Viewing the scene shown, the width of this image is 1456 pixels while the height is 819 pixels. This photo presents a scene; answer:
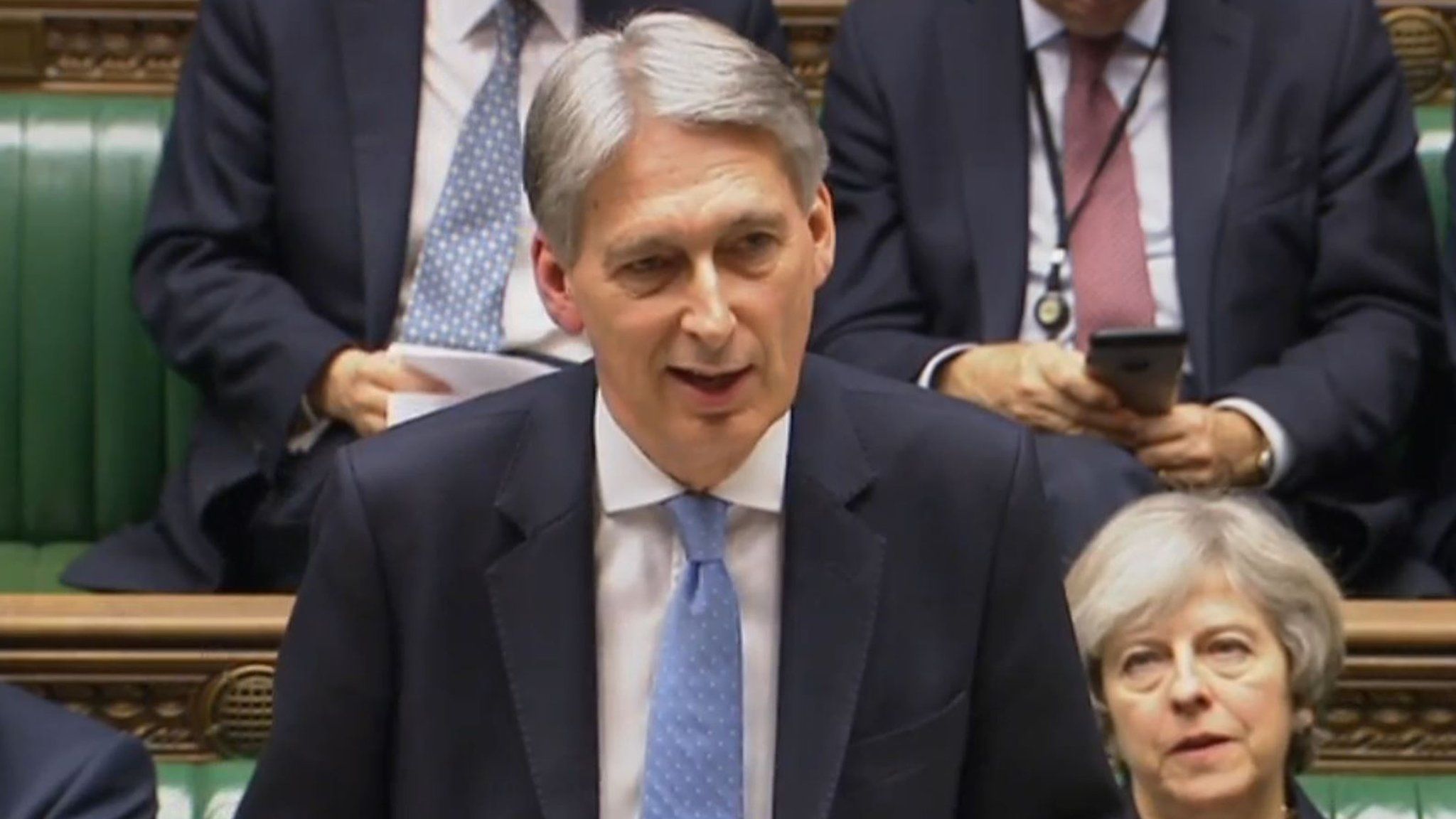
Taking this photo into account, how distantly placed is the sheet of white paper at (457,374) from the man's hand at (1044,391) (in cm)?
28

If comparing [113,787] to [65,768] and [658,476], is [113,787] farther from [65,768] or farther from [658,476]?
[658,476]

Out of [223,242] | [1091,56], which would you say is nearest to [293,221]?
[223,242]

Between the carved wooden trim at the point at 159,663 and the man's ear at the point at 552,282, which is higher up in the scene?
the man's ear at the point at 552,282

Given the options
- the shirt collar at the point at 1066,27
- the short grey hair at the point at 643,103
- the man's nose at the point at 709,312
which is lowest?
the shirt collar at the point at 1066,27

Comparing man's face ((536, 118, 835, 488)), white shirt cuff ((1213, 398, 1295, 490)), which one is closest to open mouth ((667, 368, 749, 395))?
man's face ((536, 118, 835, 488))

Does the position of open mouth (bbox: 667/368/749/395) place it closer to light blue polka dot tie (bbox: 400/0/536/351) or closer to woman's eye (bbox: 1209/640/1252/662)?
woman's eye (bbox: 1209/640/1252/662)

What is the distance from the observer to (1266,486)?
1854 mm

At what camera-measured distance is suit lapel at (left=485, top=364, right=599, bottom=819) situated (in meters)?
1.10

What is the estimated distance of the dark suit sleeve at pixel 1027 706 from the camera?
3.64 ft

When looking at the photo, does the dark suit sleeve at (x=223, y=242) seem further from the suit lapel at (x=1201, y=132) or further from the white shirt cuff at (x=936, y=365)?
the suit lapel at (x=1201, y=132)

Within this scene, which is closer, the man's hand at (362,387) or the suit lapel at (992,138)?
the man's hand at (362,387)

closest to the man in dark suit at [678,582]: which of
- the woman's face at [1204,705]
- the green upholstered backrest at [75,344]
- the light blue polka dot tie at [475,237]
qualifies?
the woman's face at [1204,705]

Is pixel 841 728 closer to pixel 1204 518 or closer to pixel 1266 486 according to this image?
pixel 1204 518

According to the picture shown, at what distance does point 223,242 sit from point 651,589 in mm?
857
